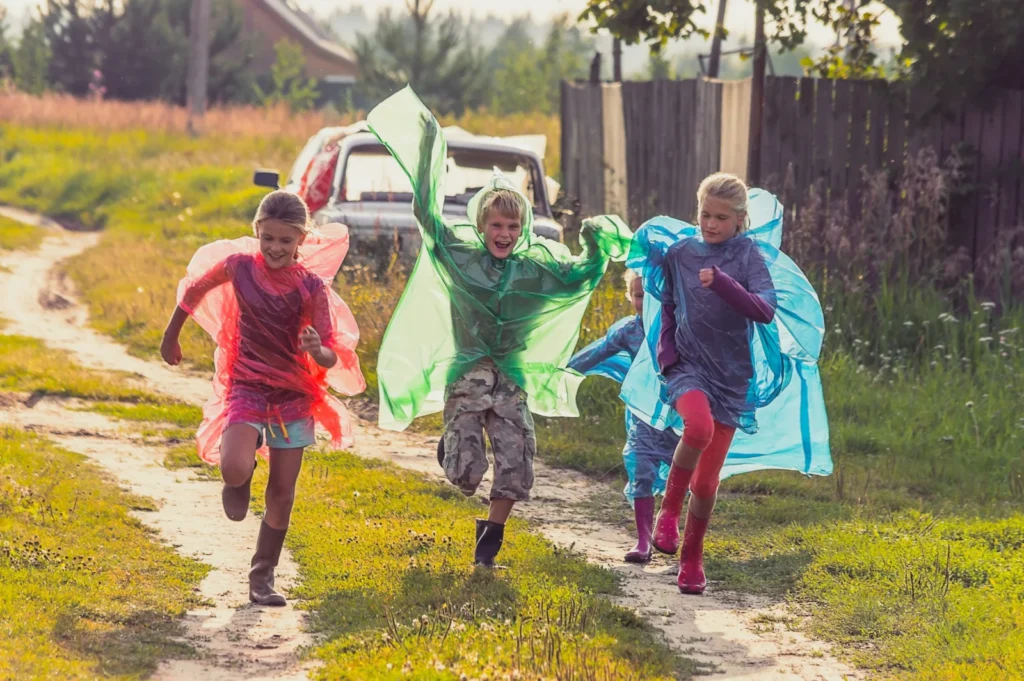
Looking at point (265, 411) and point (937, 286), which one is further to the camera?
point (937, 286)

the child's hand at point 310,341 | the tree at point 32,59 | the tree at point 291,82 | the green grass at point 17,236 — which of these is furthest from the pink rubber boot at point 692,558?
the tree at point 32,59

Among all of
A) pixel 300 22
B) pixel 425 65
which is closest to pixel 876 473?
pixel 425 65

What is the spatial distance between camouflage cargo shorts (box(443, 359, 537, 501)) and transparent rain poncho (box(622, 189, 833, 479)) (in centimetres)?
66

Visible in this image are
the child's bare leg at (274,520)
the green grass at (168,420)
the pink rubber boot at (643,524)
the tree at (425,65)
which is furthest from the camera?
the tree at (425,65)

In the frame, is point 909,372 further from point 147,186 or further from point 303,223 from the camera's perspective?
point 147,186

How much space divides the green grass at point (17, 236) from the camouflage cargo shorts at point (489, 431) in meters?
12.9

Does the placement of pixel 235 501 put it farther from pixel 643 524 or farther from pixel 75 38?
pixel 75 38

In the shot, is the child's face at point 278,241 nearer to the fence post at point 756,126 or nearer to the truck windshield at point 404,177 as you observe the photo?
the truck windshield at point 404,177

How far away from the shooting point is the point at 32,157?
90.2ft

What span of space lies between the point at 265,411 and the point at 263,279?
0.54m

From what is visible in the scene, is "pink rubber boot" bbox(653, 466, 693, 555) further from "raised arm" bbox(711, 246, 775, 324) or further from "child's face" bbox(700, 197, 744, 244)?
"child's face" bbox(700, 197, 744, 244)

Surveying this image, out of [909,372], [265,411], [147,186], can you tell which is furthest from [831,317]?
[147,186]

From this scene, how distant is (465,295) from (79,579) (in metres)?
1.99

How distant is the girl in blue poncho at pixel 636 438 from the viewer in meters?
6.80
